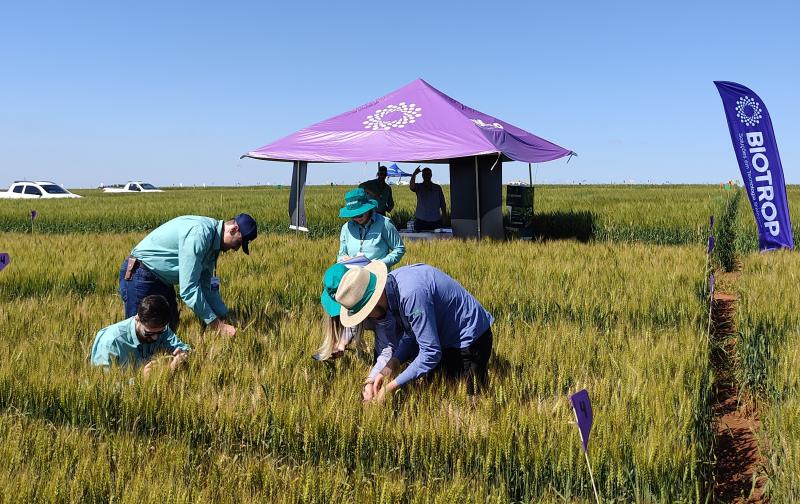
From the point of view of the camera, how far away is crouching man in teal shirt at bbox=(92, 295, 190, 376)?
3668 millimetres

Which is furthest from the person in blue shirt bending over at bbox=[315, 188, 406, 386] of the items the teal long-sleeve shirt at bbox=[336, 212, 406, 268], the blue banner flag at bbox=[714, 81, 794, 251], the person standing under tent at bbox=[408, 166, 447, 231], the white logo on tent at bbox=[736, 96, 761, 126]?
the white logo on tent at bbox=[736, 96, 761, 126]

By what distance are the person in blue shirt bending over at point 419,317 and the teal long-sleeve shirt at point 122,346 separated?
1526 mm

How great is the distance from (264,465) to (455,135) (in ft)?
29.9

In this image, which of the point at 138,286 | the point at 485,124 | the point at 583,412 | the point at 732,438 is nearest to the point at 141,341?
the point at 138,286

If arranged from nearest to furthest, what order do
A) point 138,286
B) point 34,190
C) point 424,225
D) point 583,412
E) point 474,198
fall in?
point 583,412
point 138,286
point 474,198
point 424,225
point 34,190

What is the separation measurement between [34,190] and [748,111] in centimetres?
2938

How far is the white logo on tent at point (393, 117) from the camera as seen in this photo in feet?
38.4

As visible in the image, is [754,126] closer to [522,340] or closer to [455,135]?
[455,135]

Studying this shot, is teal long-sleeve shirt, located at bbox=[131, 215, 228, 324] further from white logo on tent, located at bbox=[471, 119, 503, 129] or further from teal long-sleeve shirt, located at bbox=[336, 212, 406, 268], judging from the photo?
white logo on tent, located at bbox=[471, 119, 503, 129]

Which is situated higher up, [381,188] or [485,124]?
[485,124]

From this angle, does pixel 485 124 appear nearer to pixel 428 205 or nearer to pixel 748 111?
pixel 428 205

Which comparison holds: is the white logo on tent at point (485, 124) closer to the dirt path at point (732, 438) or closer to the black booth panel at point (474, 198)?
the black booth panel at point (474, 198)

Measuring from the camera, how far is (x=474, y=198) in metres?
12.2

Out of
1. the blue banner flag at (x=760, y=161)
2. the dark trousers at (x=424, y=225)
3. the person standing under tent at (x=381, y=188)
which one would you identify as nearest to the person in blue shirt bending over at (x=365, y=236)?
the person standing under tent at (x=381, y=188)
